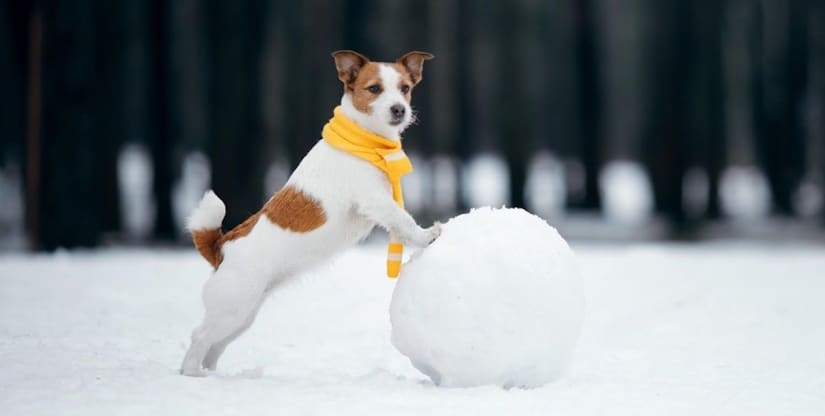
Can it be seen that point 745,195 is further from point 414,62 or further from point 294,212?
point 294,212

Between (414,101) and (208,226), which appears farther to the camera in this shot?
(414,101)

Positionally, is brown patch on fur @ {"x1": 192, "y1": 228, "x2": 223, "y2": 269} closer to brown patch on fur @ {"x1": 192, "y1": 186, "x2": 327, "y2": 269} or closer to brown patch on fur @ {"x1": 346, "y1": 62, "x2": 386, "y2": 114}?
brown patch on fur @ {"x1": 192, "y1": 186, "x2": 327, "y2": 269}

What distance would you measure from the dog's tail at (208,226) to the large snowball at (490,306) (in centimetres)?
113

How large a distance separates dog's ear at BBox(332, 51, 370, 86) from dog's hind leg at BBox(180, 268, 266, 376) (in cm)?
129

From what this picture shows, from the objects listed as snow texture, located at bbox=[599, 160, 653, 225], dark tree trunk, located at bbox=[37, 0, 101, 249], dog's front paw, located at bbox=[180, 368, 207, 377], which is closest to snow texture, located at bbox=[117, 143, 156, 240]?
dark tree trunk, located at bbox=[37, 0, 101, 249]

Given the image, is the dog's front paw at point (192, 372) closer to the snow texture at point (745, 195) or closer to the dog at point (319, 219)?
the dog at point (319, 219)

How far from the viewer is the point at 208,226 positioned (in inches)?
234

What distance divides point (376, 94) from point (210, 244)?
1.33m

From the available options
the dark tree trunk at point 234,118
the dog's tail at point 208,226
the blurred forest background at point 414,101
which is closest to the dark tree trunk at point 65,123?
the blurred forest background at point 414,101

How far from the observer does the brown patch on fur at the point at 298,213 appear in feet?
18.8

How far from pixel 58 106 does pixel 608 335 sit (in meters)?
Result: 6.93

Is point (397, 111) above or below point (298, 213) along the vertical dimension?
above

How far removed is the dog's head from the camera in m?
5.78

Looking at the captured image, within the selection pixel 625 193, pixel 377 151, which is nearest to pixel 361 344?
pixel 377 151
